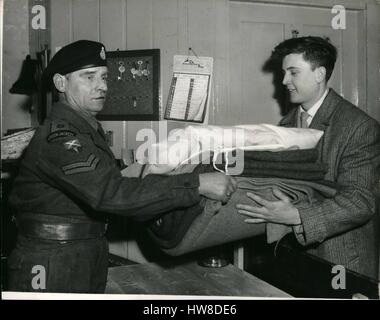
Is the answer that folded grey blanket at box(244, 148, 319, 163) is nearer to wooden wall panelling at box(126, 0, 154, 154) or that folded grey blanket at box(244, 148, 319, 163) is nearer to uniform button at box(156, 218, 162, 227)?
uniform button at box(156, 218, 162, 227)

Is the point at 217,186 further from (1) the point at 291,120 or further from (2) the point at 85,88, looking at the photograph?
(1) the point at 291,120

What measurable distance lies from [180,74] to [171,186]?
57.5 inches

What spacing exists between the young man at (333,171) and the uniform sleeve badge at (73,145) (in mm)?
540

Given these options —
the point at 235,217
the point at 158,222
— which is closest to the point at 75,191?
the point at 158,222

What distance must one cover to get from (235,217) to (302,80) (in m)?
0.76

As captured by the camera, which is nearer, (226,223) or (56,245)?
(226,223)

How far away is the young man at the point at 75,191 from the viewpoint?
1161 mm

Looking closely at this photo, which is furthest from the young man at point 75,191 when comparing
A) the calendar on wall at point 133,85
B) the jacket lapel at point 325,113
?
the calendar on wall at point 133,85

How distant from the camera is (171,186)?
1.15 metres

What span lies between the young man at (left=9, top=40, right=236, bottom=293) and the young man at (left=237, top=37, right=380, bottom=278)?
27 centimetres

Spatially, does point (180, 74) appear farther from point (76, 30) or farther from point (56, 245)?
point (56, 245)

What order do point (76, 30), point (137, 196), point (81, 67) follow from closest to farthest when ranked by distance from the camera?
point (137, 196)
point (81, 67)
point (76, 30)

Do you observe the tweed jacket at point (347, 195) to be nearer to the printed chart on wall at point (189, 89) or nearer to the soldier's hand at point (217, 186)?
the soldier's hand at point (217, 186)
